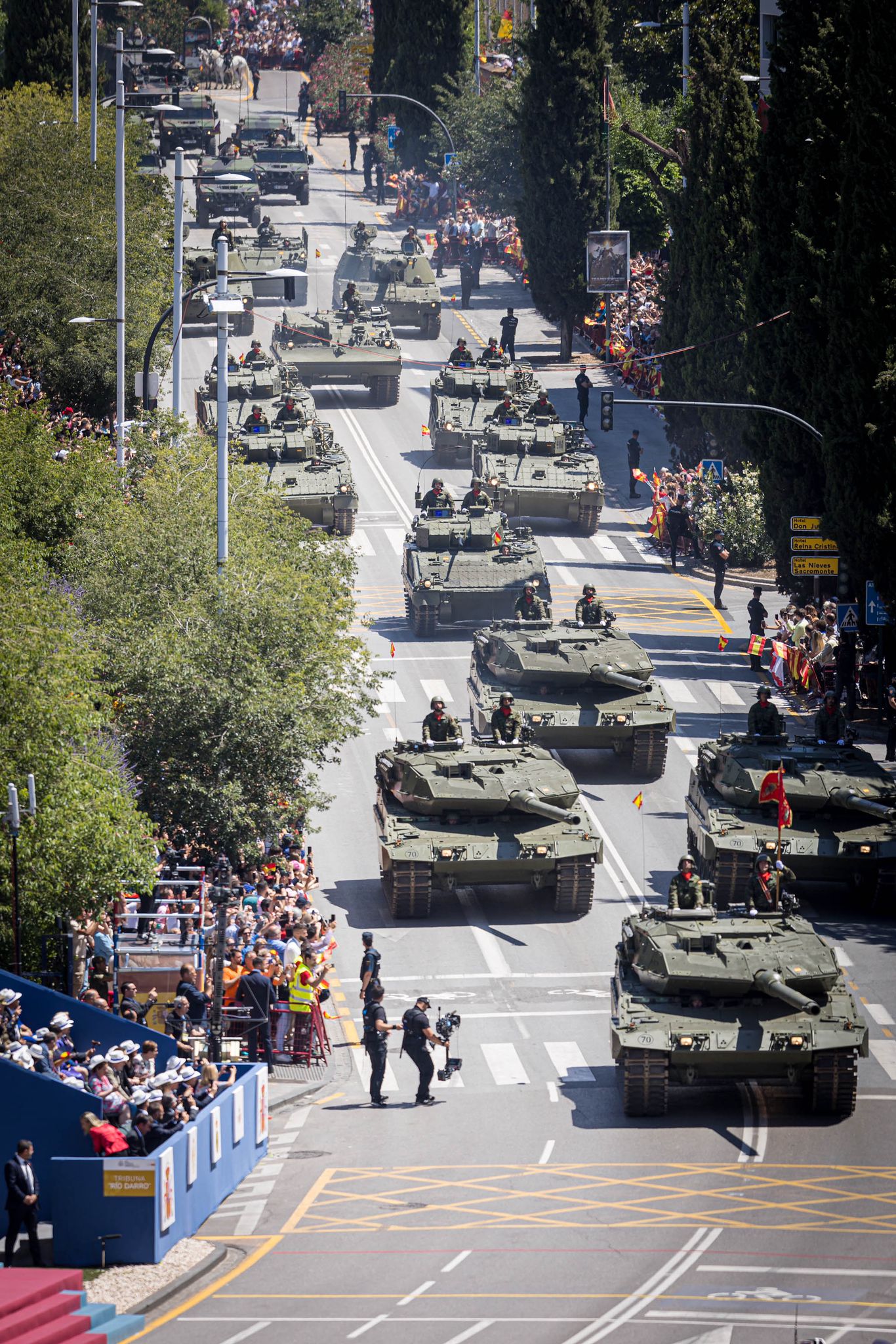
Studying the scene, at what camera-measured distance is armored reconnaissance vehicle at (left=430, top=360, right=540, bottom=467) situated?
2525 inches

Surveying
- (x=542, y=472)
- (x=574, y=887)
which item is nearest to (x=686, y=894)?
(x=574, y=887)

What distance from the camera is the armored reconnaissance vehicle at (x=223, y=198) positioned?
301 ft

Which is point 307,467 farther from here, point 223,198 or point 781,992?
point 223,198

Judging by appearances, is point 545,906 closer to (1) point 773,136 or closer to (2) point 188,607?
(2) point 188,607

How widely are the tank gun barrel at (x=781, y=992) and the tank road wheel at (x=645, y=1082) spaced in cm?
140

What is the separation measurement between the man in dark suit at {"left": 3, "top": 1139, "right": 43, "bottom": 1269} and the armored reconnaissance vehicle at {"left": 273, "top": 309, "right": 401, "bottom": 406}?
151 ft

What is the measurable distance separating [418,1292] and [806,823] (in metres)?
14.5

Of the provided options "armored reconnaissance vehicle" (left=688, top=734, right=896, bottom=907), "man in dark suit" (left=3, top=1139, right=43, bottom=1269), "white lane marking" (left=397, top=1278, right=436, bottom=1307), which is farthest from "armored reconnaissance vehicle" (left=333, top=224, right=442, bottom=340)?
"white lane marking" (left=397, top=1278, right=436, bottom=1307)

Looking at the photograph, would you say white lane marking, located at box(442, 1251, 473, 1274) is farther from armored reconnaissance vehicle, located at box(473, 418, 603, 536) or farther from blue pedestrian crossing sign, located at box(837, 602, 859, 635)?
armored reconnaissance vehicle, located at box(473, 418, 603, 536)

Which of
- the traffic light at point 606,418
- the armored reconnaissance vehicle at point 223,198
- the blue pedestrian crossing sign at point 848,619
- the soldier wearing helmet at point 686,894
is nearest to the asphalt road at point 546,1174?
the soldier wearing helmet at point 686,894

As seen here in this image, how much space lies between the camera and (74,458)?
48281 millimetres

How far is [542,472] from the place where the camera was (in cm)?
5903

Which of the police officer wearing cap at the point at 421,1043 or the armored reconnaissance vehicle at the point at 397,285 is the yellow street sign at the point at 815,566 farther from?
the armored reconnaissance vehicle at the point at 397,285

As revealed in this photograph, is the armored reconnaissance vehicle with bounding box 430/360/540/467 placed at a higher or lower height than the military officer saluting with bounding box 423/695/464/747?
higher
